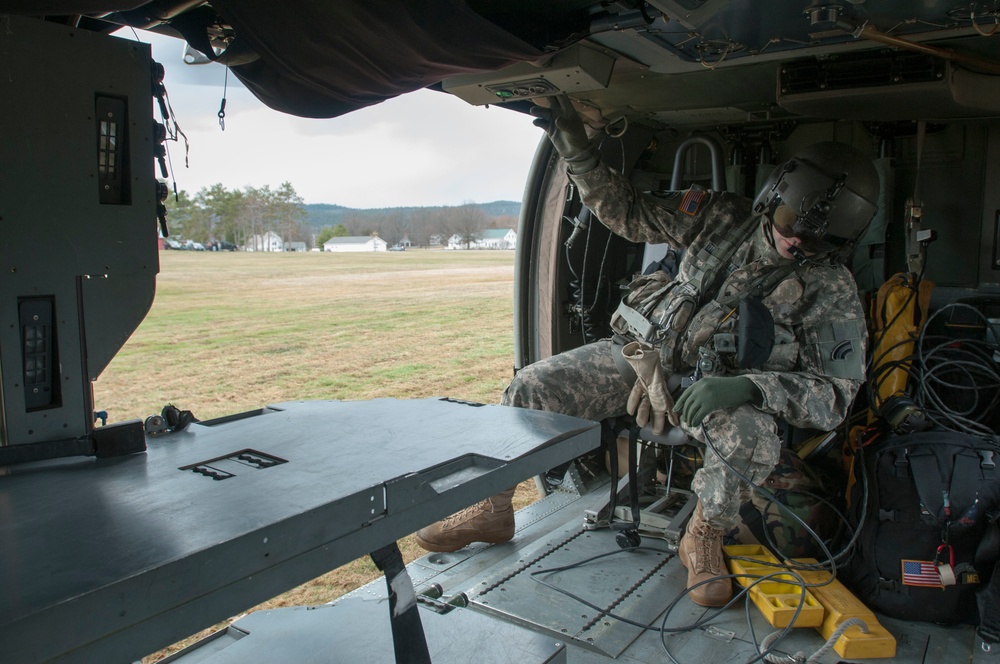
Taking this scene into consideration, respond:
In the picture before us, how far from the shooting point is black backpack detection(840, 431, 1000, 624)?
2115 mm

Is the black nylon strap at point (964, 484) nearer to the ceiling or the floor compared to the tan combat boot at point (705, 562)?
nearer to the ceiling

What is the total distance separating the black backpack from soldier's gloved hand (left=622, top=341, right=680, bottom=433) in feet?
2.21

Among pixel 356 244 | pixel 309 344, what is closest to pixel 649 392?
pixel 309 344

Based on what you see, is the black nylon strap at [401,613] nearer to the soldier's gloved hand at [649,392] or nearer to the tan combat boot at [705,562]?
the tan combat boot at [705,562]

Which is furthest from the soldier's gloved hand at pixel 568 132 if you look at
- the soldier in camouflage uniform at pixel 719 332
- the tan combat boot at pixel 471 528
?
the tan combat boot at pixel 471 528

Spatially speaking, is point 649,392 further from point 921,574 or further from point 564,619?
point 921,574

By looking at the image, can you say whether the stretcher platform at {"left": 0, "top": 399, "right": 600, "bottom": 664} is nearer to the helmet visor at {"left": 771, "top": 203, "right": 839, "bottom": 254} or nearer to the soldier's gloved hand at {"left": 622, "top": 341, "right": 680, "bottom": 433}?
the soldier's gloved hand at {"left": 622, "top": 341, "right": 680, "bottom": 433}

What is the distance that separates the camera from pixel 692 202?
2920 mm

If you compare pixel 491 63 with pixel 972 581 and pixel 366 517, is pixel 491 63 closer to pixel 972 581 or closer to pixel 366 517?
pixel 366 517

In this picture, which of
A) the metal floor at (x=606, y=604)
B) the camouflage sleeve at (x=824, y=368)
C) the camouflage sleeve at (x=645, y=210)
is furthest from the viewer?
the camouflage sleeve at (x=645, y=210)

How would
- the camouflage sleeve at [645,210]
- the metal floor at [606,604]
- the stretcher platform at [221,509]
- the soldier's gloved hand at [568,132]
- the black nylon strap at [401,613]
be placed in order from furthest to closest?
the camouflage sleeve at [645,210]
the soldier's gloved hand at [568,132]
the metal floor at [606,604]
the black nylon strap at [401,613]
the stretcher platform at [221,509]

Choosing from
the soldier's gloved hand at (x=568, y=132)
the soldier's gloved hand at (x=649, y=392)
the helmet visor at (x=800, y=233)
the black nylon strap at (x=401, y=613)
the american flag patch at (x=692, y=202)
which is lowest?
the black nylon strap at (x=401, y=613)

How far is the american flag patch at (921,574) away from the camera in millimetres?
2123

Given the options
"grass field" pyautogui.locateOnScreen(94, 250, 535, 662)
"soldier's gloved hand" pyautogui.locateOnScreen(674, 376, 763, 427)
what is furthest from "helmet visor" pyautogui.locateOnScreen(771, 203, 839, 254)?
"grass field" pyautogui.locateOnScreen(94, 250, 535, 662)
